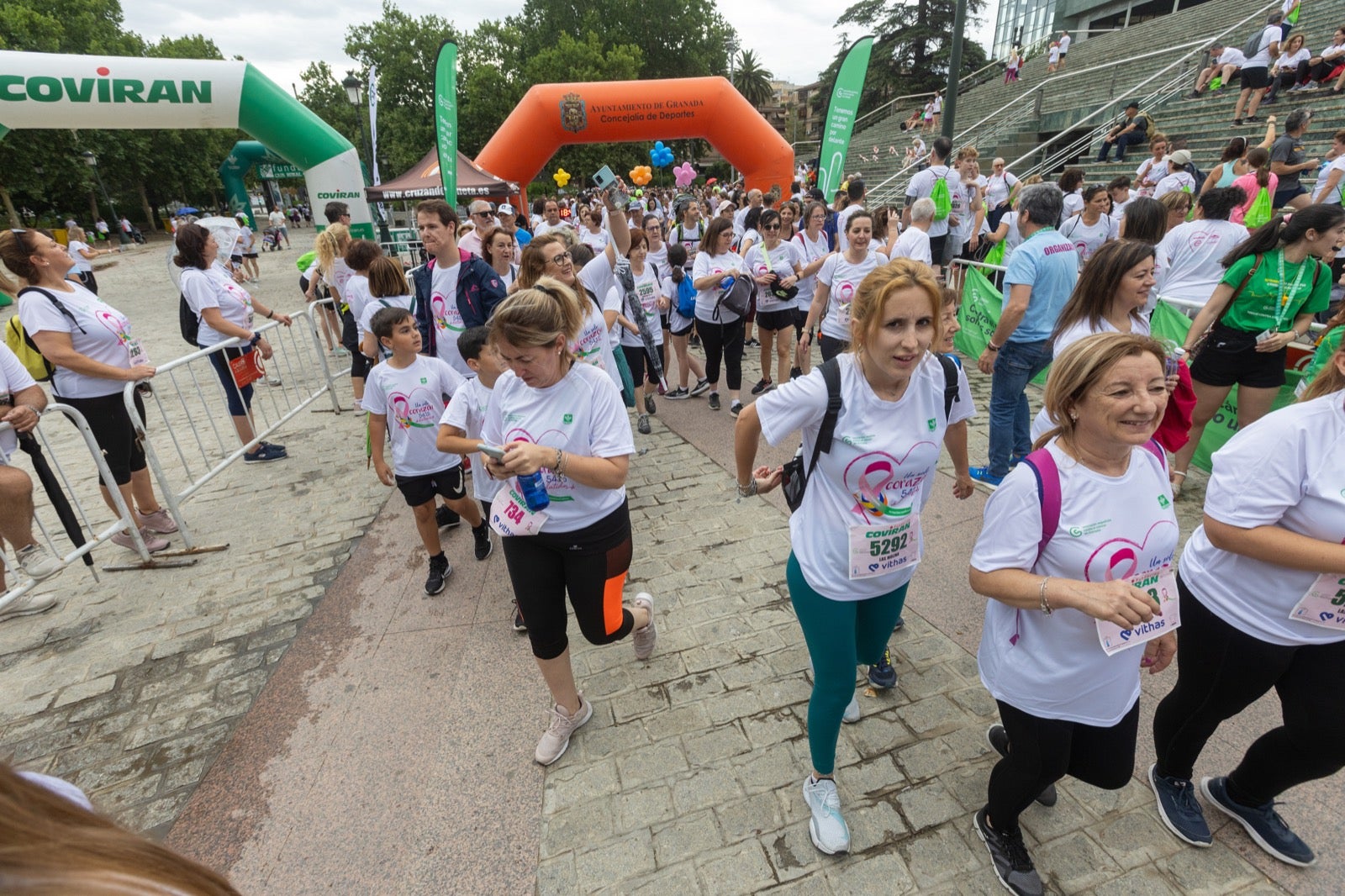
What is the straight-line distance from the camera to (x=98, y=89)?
32.2 feet

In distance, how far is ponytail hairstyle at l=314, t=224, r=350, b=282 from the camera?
6.97 meters

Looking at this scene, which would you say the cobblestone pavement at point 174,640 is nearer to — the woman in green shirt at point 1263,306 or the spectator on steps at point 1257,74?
the woman in green shirt at point 1263,306

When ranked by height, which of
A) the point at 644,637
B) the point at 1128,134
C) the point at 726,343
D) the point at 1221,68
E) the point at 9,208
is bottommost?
the point at 644,637

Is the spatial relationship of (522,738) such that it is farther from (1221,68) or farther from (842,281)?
(1221,68)

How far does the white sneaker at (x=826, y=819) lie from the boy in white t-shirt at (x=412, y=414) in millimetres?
2653

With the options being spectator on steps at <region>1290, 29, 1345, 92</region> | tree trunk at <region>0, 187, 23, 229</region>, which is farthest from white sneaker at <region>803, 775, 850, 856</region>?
tree trunk at <region>0, 187, 23, 229</region>

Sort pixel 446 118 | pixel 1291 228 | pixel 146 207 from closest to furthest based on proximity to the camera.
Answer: pixel 1291 228 < pixel 446 118 < pixel 146 207

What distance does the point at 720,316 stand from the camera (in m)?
6.05

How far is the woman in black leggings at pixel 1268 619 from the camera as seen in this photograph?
1721 millimetres

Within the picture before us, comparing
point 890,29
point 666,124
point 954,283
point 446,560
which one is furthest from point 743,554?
point 890,29

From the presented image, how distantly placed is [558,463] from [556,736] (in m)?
1.31

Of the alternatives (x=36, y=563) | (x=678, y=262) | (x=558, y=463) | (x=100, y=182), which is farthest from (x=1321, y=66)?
(x=100, y=182)

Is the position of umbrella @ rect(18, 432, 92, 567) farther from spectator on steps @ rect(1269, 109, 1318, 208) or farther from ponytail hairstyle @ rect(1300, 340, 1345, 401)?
spectator on steps @ rect(1269, 109, 1318, 208)

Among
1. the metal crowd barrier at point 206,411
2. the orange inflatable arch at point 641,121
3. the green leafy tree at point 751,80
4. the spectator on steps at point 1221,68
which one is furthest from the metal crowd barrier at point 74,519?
the green leafy tree at point 751,80
